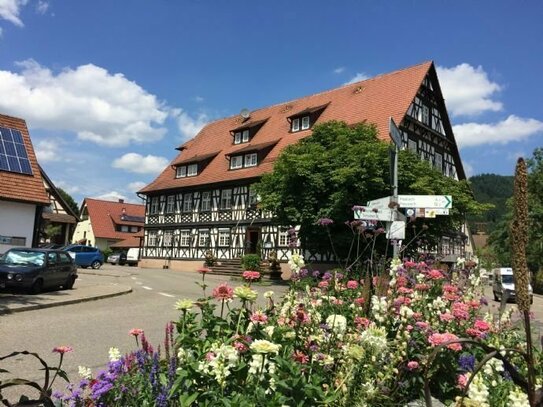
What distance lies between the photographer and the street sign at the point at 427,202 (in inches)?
356

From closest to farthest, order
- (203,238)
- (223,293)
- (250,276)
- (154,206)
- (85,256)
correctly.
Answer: (223,293), (250,276), (85,256), (203,238), (154,206)

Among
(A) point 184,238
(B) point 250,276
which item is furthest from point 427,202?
(A) point 184,238

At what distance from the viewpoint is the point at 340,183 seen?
76.0 feet

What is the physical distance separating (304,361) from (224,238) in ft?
117

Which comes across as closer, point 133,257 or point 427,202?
point 427,202

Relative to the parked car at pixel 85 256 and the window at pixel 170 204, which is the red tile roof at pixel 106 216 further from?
the parked car at pixel 85 256

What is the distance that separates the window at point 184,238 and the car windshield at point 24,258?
24.4 metres

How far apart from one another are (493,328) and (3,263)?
618 inches

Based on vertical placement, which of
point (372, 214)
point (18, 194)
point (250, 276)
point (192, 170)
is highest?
point (192, 170)

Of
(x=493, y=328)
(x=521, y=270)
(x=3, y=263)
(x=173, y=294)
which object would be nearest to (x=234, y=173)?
(x=173, y=294)

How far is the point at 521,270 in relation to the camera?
1.07 m

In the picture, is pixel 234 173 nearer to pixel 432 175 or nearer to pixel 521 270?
pixel 432 175

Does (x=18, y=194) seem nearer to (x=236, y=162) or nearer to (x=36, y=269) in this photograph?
(x=36, y=269)

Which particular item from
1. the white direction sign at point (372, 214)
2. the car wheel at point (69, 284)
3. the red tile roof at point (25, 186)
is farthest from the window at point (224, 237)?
the white direction sign at point (372, 214)
